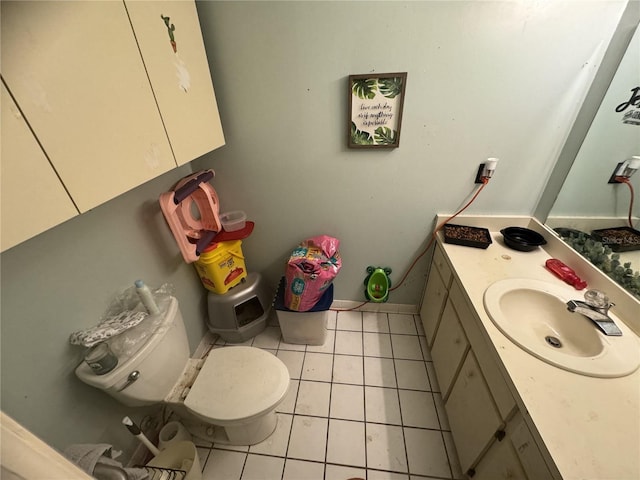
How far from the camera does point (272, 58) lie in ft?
3.70

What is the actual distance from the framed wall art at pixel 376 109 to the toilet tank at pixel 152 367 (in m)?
1.17

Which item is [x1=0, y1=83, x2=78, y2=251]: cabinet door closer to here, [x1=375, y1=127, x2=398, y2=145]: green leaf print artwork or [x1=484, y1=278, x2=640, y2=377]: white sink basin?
[x1=375, y1=127, x2=398, y2=145]: green leaf print artwork

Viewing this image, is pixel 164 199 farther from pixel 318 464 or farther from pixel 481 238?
pixel 481 238

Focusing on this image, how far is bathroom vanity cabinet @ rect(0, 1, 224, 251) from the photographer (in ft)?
1.57

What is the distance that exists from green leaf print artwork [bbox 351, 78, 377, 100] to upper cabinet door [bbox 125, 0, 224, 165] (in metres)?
0.65

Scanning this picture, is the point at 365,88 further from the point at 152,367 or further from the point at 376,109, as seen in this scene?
the point at 152,367

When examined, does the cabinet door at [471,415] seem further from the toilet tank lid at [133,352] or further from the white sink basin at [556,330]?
the toilet tank lid at [133,352]

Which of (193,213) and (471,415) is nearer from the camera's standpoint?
(471,415)

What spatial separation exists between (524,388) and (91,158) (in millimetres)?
1297

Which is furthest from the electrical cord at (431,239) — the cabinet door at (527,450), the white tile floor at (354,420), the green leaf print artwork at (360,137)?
the cabinet door at (527,450)

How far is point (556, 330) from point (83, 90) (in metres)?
1.71

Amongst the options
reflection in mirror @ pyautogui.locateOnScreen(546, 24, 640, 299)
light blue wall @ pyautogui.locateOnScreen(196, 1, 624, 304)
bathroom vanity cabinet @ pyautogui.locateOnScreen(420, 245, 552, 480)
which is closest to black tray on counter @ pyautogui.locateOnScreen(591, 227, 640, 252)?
reflection in mirror @ pyautogui.locateOnScreen(546, 24, 640, 299)

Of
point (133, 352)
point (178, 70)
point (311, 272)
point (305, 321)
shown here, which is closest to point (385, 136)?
point (311, 272)

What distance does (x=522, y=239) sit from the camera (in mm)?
1318
